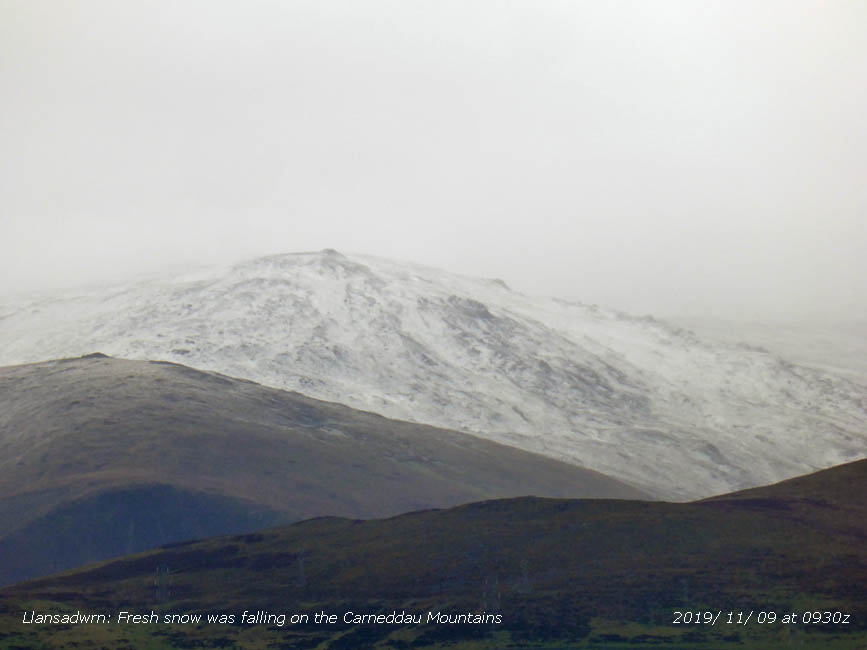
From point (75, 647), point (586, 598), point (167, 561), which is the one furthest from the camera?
point (167, 561)

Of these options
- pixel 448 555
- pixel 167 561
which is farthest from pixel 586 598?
pixel 167 561

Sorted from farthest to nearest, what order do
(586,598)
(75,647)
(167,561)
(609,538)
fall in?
(167,561), (609,538), (586,598), (75,647)

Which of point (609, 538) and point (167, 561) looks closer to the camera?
point (609, 538)

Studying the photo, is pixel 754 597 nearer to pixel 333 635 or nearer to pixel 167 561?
pixel 333 635

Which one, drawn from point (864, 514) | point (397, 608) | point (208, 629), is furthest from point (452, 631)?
point (864, 514)

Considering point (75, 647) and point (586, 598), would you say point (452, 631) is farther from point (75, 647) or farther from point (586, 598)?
point (75, 647)

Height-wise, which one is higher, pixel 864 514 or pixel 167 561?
pixel 864 514
